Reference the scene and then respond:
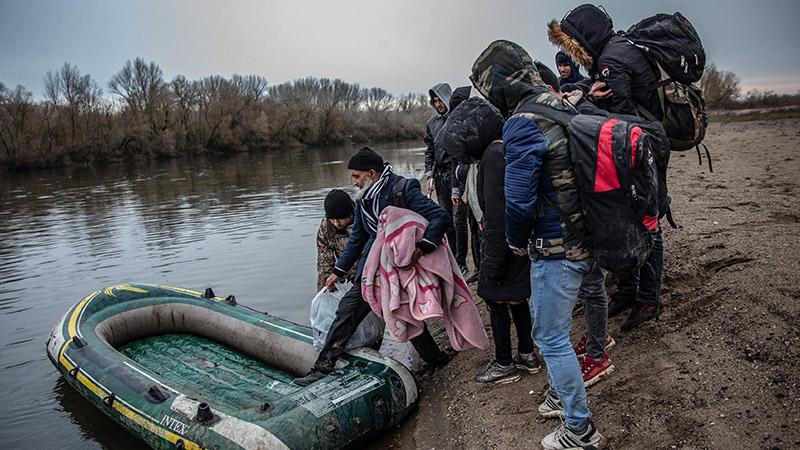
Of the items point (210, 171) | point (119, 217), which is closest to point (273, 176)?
point (210, 171)

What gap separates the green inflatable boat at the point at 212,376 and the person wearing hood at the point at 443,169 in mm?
2332

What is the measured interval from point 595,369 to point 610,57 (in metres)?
2.09

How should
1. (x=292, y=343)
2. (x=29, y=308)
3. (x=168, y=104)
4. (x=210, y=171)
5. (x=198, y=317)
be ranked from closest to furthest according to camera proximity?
(x=292, y=343) < (x=198, y=317) < (x=29, y=308) < (x=210, y=171) < (x=168, y=104)

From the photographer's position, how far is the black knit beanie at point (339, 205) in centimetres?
502

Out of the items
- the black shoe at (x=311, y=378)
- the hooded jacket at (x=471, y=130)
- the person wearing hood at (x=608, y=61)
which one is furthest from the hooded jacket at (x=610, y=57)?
the black shoe at (x=311, y=378)

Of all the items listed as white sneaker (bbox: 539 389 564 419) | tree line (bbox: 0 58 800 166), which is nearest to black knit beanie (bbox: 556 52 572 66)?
white sneaker (bbox: 539 389 564 419)

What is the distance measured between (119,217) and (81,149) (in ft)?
86.8

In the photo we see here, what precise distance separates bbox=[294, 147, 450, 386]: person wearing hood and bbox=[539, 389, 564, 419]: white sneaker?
4.32ft

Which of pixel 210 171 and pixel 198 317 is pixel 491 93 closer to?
pixel 198 317

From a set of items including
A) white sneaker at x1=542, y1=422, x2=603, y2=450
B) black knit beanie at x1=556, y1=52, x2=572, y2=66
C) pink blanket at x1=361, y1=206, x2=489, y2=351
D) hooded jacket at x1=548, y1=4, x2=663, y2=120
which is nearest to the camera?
white sneaker at x1=542, y1=422, x2=603, y2=450

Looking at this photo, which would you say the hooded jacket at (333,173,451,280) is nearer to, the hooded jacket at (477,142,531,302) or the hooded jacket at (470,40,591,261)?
the hooded jacket at (477,142,531,302)

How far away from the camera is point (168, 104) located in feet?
154

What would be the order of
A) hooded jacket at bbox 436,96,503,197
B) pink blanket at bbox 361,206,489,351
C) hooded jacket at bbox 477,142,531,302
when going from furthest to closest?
pink blanket at bbox 361,206,489,351, hooded jacket at bbox 436,96,503,197, hooded jacket at bbox 477,142,531,302

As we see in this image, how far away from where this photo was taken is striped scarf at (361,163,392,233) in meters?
4.44
